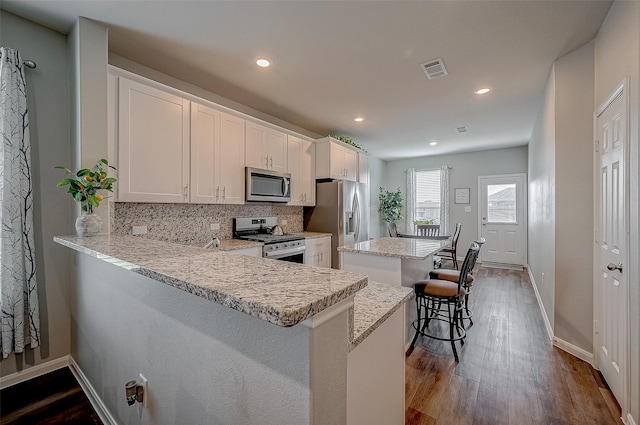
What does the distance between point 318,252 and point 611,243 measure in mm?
2982

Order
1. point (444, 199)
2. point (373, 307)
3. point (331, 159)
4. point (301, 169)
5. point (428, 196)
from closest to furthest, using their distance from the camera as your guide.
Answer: point (373, 307), point (301, 169), point (331, 159), point (444, 199), point (428, 196)

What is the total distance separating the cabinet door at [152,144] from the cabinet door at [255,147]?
0.76m

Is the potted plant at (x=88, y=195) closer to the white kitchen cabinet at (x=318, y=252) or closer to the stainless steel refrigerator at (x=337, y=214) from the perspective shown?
the white kitchen cabinet at (x=318, y=252)

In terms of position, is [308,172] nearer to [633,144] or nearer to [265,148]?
[265,148]

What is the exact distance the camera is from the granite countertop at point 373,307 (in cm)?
91

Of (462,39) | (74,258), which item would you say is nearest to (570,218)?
(462,39)

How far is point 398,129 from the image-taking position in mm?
4770

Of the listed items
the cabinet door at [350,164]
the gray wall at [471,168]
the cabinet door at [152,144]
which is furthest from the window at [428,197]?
the cabinet door at [152,144]

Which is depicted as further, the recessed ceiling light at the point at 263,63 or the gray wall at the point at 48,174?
the recessed ceiling light at the point at 263,63

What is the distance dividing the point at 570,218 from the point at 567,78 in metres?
1.26

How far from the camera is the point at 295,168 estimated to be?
404 centimetres

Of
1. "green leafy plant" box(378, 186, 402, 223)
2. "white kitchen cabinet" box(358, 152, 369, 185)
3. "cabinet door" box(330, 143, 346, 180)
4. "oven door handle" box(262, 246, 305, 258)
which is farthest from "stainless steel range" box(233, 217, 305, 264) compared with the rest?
"green leafy plant" box(378, 186, 402, 223)

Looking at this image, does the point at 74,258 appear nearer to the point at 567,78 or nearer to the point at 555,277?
the point at 555,277

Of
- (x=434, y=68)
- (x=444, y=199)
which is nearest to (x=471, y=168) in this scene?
(x=444, y=199)
